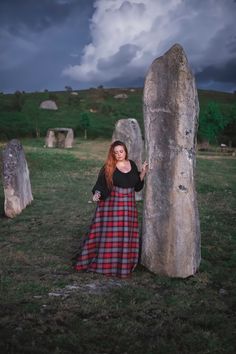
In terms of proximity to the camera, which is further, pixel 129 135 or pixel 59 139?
pixel 59 139

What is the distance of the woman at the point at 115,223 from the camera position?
7.80 m

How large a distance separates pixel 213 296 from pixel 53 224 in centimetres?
637

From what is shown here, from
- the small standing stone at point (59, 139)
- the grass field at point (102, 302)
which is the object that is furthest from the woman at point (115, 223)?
the small standing stone at point (59, 139)

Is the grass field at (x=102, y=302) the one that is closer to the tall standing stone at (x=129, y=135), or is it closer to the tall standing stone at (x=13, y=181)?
the tall standing stone at (x=13, y=181)

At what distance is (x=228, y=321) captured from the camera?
5.79 m

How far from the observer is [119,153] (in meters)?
7.99

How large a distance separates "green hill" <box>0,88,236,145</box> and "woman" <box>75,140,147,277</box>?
36434mm

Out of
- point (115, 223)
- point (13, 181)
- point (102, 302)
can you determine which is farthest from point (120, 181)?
point (13, 181)

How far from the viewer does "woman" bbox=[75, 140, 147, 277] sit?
7.80m

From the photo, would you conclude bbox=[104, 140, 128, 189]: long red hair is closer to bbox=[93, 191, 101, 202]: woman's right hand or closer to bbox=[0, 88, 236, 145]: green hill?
bbox=[93, 191, 101, 202]: woman's right hand

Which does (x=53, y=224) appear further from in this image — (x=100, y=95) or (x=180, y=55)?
A: (x=100, y=95)

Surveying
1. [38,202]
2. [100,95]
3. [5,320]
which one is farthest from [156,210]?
[100,95]

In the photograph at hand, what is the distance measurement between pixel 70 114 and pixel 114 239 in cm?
5789

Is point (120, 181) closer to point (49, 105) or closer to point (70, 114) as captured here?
point (70, 114)
